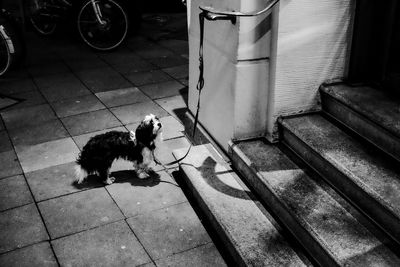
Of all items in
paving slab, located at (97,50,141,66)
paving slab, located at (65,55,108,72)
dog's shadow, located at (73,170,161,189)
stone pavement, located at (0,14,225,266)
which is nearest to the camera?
stone pavement, located at (0,14,225,266)

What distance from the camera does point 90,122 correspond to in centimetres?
644

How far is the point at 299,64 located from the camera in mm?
4535

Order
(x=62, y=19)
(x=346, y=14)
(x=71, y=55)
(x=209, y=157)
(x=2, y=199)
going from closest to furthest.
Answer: (x=346, y=14), (x=2, y=199), (x=209, y=157), (x=71, y=55), (x=62, y=19)

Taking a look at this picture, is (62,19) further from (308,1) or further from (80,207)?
(308,1)

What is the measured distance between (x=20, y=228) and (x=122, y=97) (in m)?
3.27

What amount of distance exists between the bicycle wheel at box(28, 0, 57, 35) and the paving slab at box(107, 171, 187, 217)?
6157 millimetres

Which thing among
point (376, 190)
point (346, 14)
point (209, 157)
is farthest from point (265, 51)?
point (376, 190)

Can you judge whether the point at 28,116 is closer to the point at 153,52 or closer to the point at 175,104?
the point at 175,104

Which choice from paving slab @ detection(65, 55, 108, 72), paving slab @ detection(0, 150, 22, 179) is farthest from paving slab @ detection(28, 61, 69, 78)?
paving slab @ detection(0, 150, 22, 179)

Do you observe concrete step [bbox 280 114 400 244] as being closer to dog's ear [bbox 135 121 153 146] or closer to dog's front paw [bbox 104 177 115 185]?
dog's ear [bbox 135 121 153 146]

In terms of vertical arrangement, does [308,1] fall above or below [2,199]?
above

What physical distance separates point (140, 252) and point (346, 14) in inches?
119

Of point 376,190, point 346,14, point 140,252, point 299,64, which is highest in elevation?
point 346,14

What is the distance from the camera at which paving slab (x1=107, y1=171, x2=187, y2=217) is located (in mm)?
4703
